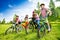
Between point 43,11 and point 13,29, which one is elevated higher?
point 43,11

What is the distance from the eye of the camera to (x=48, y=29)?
533cm

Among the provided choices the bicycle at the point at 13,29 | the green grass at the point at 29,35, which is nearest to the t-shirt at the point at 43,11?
the green grass at the point at 29,35

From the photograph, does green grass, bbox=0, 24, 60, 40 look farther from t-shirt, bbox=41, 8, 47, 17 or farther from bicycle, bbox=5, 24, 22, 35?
t-shirt, bbox=41, 8, 47, 17

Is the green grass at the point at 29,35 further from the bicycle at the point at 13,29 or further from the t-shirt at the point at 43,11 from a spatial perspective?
the t-shirt at the point at 43,11

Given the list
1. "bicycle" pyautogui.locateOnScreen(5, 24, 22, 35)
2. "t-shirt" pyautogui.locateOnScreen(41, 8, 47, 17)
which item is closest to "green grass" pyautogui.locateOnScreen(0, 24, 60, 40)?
"bicycle" pyautogui.locateOnScreen(5, 24, 22, 35)

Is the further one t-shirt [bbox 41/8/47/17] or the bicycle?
the bicycle

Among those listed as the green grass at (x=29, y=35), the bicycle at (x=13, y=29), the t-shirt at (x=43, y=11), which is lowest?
the green grass at (x=29, y=35)

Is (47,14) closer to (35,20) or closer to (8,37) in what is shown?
(35,20)

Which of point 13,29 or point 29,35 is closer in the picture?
point 29,35

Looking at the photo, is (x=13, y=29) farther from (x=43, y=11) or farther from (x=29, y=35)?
(x=43, y=11)

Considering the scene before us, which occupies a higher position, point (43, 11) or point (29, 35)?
point (43, 11)

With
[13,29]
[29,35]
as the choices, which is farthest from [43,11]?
[13,29]

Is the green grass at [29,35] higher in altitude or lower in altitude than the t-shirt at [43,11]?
lower

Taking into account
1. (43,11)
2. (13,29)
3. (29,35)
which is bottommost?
(29,35)
